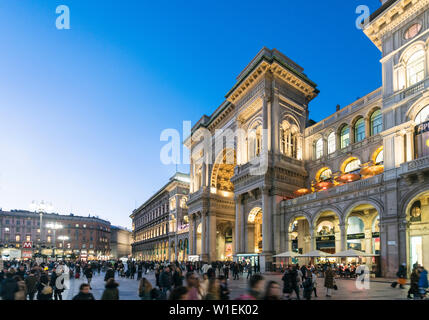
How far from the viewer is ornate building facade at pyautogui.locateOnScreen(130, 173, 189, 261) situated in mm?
72750

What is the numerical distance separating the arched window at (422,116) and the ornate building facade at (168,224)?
4937 centimetres

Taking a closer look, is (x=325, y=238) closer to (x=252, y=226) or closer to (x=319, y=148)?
(x=252, y=226)

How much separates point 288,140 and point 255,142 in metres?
3.88

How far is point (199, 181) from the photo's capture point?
192ft

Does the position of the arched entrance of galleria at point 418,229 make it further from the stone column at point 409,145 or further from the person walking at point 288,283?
the person walking at point 288,283

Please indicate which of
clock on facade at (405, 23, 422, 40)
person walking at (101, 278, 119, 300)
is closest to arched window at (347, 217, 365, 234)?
clock on facade at (405, 23, 422, 40)

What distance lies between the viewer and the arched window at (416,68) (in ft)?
89.2

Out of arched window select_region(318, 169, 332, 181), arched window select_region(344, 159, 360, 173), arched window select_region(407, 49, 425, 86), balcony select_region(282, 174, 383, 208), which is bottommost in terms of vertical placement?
balcony select_region(282, 174, 383, 208)

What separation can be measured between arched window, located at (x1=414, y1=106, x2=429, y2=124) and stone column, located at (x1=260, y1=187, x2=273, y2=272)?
1620 cm

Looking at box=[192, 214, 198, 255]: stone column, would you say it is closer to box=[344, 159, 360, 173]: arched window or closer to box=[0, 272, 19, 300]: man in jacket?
box=[344, 159, 360, 173]: arched window

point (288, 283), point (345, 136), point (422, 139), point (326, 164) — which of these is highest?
point (345, 136)

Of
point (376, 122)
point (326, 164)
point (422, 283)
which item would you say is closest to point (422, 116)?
point (376, 122)

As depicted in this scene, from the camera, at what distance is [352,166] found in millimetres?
36094
